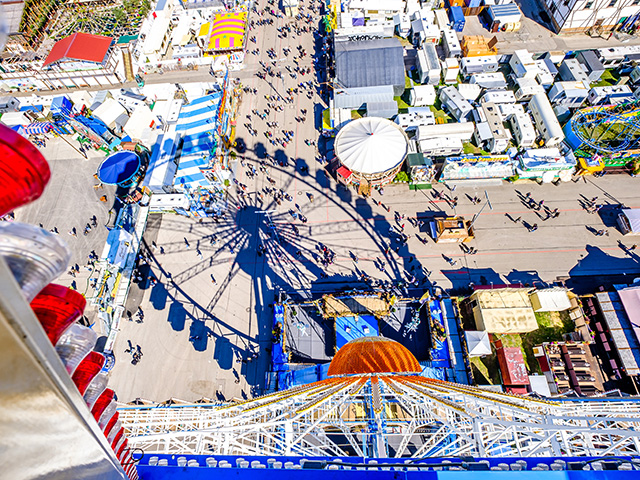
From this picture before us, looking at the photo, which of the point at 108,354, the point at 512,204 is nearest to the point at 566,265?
the point at 512,204

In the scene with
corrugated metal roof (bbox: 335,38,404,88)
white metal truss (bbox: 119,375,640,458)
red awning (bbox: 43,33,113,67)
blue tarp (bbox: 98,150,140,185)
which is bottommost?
white metal truss (bbox: 119,375,640,458)

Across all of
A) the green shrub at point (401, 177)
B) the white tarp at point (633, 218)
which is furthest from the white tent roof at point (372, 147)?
the white tarp at point (633, 218)

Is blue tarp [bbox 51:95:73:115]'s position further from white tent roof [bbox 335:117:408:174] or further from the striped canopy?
white tent roof [bbox 335:117:408:174]

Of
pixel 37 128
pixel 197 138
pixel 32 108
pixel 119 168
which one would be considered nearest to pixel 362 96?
pixel 197 138

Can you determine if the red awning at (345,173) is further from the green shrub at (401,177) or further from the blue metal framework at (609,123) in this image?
the blue metal framework at (609,123)

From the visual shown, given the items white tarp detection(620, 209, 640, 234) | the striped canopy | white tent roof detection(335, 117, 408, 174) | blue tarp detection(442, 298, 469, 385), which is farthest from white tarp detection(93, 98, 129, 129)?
white tarp detection(620, 209, 640, 234)

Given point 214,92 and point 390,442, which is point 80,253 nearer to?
point 214,92
